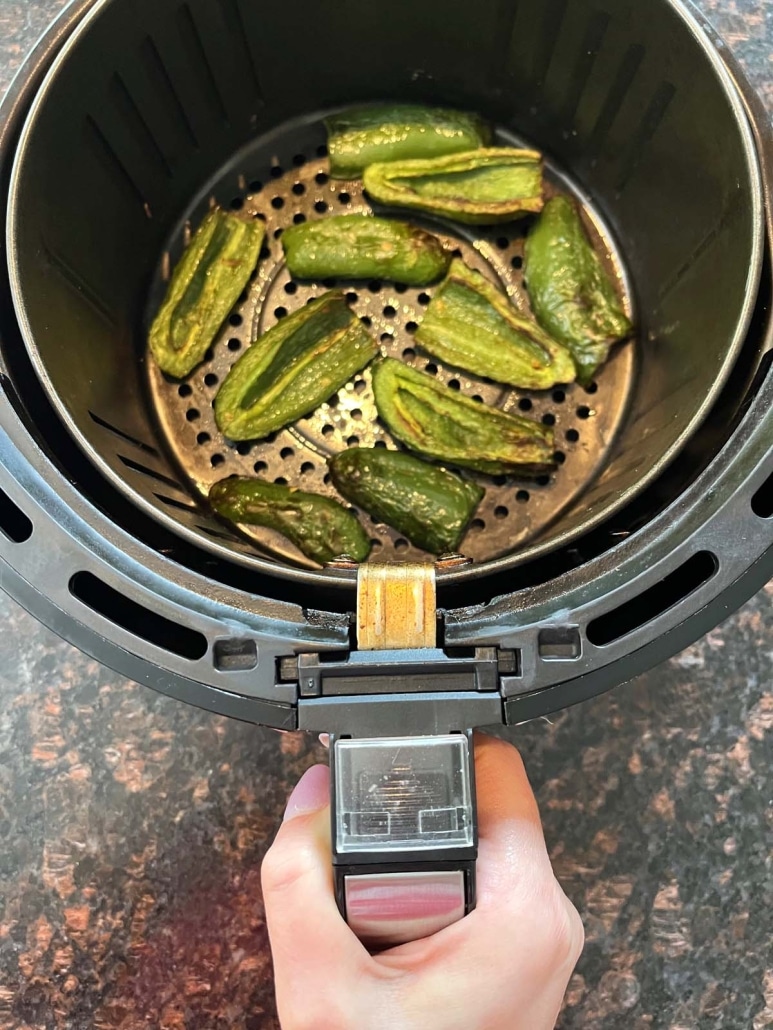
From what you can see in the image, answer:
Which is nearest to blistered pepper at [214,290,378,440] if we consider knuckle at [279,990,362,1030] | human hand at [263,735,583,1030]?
human hand at [263,735,583,1030]

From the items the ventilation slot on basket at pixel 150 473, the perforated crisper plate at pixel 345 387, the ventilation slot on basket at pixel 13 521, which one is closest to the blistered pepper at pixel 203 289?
the perforated crisper plate at pixel 345 387

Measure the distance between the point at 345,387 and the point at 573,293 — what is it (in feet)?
0.97

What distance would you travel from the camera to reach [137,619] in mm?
612

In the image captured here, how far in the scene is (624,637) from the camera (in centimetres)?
57

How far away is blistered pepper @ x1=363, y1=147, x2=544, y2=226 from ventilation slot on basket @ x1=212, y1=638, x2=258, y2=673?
2.03 ft

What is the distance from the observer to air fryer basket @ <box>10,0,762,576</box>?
0.73 meters

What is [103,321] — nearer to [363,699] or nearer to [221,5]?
[221,5]

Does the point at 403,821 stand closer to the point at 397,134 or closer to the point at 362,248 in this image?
the point at 362,248

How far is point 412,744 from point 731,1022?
0.63 m

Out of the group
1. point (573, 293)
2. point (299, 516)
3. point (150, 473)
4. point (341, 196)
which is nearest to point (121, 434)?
point (150, 473)

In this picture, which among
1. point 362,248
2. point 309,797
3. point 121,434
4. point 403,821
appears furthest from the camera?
point 362,248

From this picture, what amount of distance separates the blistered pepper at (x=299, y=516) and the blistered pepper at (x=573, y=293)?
34 centimetres

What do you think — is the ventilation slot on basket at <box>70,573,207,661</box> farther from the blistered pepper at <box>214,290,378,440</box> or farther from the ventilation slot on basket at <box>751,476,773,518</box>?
the ventilation slot on basket at <box>751,476,773,518</box>

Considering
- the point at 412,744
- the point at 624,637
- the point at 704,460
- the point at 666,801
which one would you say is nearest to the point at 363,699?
the point at 412,744
